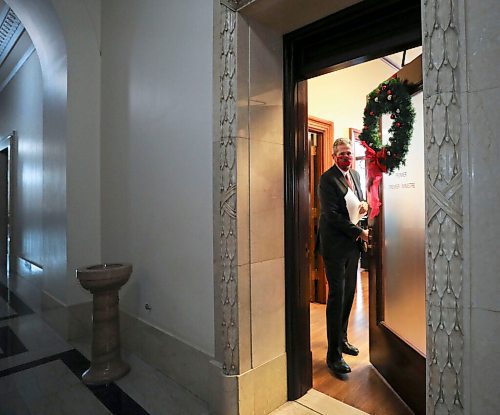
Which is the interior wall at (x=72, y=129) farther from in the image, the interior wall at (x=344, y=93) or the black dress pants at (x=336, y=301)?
the interior wall at (x=344, y=93)

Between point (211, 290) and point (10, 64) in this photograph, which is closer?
point (211, 290)

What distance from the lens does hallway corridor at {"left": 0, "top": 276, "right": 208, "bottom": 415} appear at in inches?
A: 75.7

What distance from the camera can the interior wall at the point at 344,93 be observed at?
3.93 m

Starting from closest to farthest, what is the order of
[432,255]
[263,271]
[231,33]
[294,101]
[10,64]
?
[432,255]
[231,33]
[263,271]
[294,101]
[10,64]

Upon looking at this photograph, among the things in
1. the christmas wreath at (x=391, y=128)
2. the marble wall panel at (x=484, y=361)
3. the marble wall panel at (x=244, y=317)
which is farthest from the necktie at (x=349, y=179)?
the marble wall panel at (x=484, y=361)

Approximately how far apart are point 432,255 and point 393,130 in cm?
101

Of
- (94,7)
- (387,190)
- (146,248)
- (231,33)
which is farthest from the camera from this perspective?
(94,7)

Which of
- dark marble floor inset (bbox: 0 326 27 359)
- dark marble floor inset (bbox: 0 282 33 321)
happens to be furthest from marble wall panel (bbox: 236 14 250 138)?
dark marble floor inset (bbox: 0 282 33 321)

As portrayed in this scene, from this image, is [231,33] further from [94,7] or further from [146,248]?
[94,7]

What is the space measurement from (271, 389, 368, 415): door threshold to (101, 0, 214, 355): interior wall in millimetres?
565

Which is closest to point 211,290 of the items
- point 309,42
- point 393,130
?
point 393,130

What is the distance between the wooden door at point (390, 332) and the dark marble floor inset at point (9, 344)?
2.92 metres

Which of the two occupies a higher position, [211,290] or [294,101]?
[294,101]

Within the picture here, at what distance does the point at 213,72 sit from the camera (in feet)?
6.08
